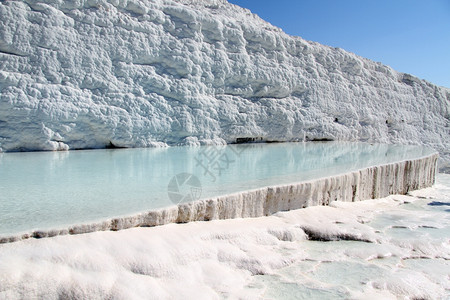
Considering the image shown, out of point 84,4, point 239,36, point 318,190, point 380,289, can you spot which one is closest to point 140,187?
point 318,190

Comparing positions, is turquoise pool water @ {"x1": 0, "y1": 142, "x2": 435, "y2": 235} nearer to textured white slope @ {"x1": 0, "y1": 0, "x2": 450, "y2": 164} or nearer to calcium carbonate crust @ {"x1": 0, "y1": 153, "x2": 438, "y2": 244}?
calcium carbonate crust @ {"x1": 0, "y1": 153, "x2": 438, "y2": 244}

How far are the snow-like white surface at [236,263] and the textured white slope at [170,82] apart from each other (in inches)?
228

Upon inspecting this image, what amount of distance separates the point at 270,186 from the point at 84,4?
7426 millimetres

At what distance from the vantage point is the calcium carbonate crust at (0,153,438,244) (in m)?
2.28

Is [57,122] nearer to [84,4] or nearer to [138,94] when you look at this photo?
[138,94]

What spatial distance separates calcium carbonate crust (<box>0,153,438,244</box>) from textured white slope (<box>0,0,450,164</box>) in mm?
4991

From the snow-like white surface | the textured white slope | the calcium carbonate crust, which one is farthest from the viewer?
the textured white slope

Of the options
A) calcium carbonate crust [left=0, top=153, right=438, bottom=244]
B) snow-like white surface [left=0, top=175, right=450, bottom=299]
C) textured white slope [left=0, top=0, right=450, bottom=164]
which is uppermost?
textured white slope [left=0, top=0, right=450, bottom=164]

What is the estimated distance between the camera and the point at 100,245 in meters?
1.96

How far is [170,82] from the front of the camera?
9164 mm

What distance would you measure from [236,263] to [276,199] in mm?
1182

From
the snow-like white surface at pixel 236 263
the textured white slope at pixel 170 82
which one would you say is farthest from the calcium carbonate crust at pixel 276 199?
the textured white slope at pixel 170 82

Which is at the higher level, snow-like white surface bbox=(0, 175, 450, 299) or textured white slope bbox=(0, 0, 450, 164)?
textured white slope bbox=(0, 0, 450, 164)

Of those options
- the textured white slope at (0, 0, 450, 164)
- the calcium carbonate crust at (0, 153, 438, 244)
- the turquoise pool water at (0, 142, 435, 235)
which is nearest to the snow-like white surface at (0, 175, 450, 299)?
the calcium carbonate crust at (0, 153, 438, 244)
